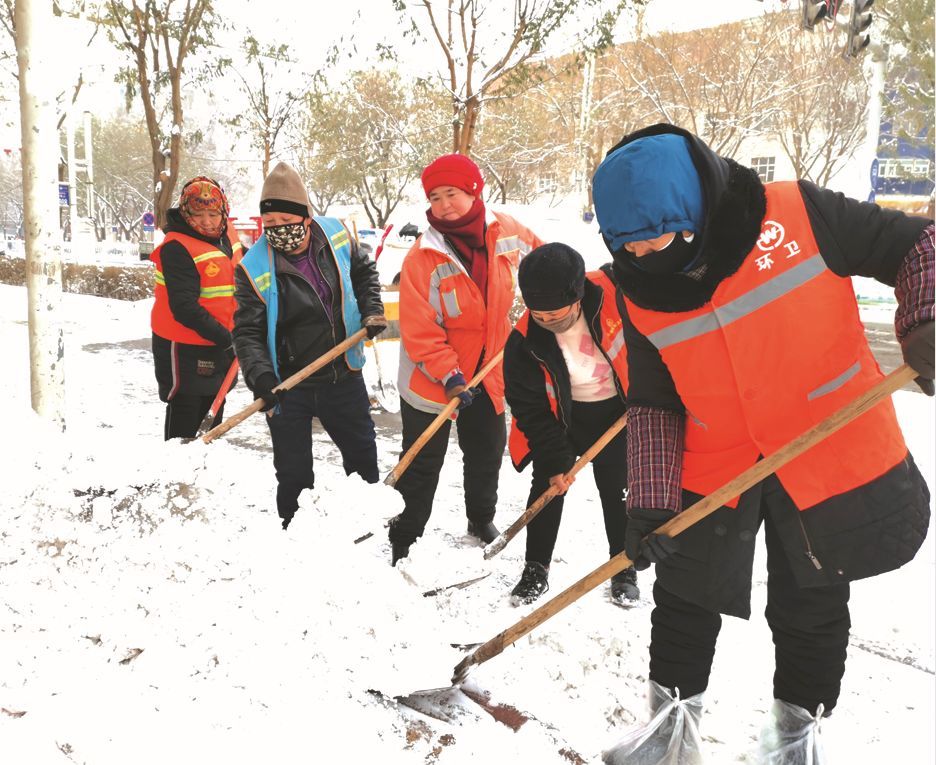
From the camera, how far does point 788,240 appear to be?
5.40ft

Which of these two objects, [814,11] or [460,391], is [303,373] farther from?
[814,11]

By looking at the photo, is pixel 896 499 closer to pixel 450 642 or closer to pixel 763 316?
pixel 763 316

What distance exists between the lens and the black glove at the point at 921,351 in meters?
1.54

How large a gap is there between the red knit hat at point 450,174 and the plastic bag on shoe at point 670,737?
2.14 metres

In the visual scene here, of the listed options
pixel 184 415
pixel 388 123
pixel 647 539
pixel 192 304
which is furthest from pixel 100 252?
pixel 647 539

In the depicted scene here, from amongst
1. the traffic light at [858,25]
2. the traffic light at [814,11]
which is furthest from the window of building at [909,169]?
the traffic light at [814,11]

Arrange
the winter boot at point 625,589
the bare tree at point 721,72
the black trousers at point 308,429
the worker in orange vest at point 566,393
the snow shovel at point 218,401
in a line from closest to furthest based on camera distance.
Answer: the worker in orange vest at point 566,393 → the winter boot at point 625,589 → the black trousers at point 308,429 → the snow shovel at point 218,401 → the bare tree at point 721,72

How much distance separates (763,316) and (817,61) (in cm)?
1855

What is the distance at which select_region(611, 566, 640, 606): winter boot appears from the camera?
9.78 ft

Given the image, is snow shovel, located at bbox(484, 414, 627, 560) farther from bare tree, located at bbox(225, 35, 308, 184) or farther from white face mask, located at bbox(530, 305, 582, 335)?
bare tree, located at bbox(225, 35, 308, 184)

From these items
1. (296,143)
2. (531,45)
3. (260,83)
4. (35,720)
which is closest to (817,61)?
(531,45)

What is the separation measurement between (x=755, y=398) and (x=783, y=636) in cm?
66

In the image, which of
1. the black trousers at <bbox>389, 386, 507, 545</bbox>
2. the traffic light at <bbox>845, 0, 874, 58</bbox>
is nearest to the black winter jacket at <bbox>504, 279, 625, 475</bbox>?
the black trousers at <bbox>389, 386, 507, 545</bbox>

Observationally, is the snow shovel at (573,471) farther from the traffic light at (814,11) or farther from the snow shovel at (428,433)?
the traffic light at (814,11)
